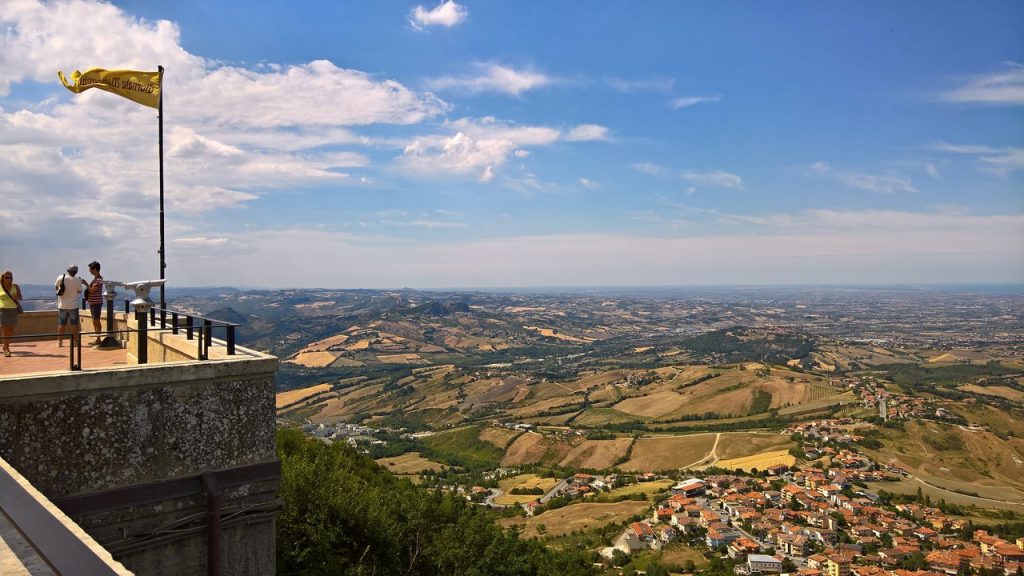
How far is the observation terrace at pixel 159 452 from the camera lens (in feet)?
21.0

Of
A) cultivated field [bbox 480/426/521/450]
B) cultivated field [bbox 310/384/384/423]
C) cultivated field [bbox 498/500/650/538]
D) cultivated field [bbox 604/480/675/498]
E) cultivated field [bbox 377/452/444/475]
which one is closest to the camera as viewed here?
cultivated field [bbox 498/500/650/538]

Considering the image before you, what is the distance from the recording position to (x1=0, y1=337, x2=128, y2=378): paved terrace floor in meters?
9.00

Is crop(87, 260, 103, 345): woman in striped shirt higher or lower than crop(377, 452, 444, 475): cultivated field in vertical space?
higher

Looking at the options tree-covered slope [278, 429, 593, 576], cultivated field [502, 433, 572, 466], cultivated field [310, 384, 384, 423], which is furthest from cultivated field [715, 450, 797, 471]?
cultivated field [310, 384, 384, 423]

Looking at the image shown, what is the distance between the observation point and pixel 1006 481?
84.9 metres

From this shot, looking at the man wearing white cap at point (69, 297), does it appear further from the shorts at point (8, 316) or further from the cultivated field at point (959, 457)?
the cultivated field at point (959, 457)

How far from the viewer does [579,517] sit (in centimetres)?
6981

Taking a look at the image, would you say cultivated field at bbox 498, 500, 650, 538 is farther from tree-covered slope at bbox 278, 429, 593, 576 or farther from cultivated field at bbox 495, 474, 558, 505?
tree-covered slope at bbox 278, 429, 593, 576

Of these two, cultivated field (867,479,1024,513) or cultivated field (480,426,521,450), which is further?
cultivated field (480,426,521,450)

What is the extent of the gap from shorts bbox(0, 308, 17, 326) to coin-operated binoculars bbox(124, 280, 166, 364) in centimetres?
315

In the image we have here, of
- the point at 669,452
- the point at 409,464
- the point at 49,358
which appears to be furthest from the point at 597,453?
the point at 49,358

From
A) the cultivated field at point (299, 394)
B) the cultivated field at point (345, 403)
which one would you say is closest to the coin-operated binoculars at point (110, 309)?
the cultivated field at point (345, 403)

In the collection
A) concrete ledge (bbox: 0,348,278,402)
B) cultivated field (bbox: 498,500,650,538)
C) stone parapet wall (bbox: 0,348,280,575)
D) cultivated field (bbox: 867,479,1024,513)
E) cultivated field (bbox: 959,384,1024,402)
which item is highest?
concrete ledge (bbox: 0,348,278,402)

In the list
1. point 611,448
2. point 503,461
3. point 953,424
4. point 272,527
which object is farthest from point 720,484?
point 272,527
